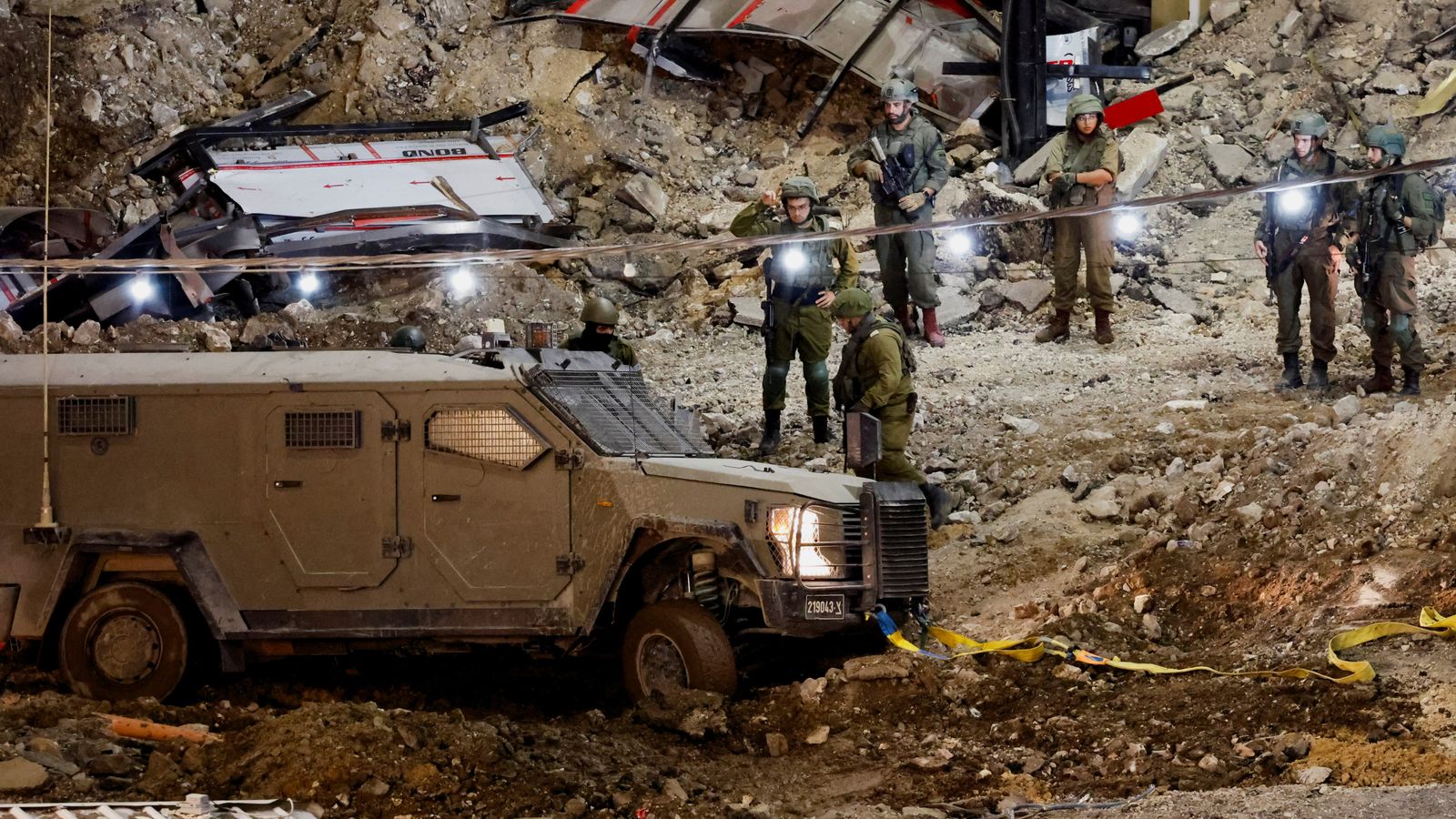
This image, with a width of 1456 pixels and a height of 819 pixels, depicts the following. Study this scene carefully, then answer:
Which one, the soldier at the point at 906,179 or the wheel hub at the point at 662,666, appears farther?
the soldier at the point at 906,179

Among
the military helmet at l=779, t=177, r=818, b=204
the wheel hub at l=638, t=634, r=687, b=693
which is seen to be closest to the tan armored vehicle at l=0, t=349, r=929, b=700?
the wheel hub at l=638, t=634, r=687, b=693

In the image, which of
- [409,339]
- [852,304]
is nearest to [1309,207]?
[852,304]

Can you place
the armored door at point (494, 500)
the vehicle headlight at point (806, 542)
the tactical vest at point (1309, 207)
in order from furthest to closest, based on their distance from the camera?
1. the tactical vest at point (1309, 207)
2. the armored door at point (494, 500)
3. the vehicle headlight at point (806, 542)

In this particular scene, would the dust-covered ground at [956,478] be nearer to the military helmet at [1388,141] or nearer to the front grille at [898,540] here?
the front grille at [898,540]

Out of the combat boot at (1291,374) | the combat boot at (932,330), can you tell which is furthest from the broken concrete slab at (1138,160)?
the combat boot at (1291,374)

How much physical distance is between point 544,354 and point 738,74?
33.3 feet

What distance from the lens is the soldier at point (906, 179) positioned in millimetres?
12242

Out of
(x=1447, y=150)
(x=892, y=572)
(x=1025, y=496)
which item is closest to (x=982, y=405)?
(x=1025, y=496)

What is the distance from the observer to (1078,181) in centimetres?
1219

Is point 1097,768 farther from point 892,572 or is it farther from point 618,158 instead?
point 618,158

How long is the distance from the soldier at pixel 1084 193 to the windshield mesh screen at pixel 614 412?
4.94 metres

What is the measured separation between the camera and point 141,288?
45.5 ft

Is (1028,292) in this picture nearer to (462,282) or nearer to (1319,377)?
(1319,377)

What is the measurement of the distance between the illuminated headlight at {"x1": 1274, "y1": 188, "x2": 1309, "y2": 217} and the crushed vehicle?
6.72 meters
